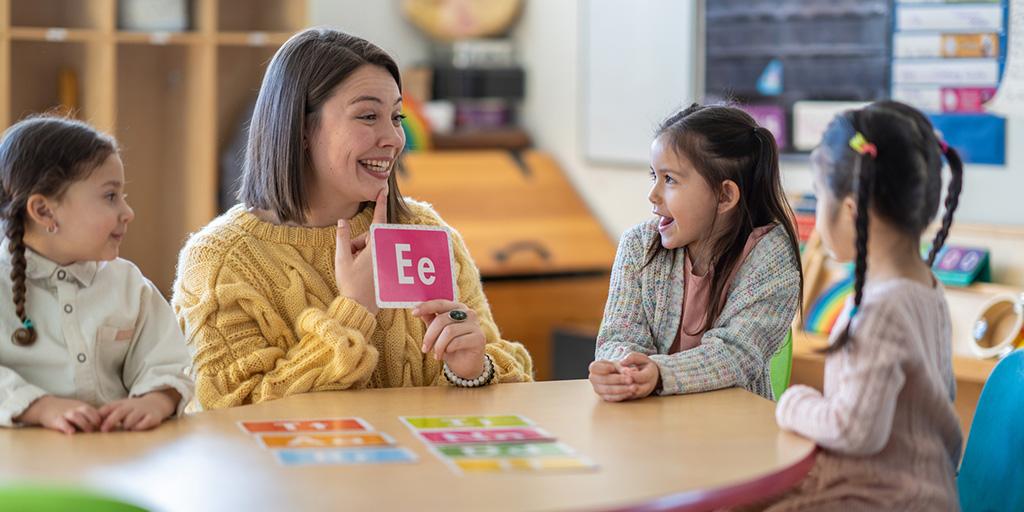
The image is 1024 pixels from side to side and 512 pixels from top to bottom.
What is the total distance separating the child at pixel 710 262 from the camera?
6.93 feet

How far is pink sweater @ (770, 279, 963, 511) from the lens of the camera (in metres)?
1.67

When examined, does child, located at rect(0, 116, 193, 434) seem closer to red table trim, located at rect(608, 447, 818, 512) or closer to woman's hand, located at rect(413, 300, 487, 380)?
woman's hand, located at rect(413, 300, 487, 380)

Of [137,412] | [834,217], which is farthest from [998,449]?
[137,412]

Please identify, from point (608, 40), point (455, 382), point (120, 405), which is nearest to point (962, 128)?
point (608, 40)

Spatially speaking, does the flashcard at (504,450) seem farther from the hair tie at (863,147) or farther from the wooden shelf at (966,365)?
the wooden shelf at (966,365)

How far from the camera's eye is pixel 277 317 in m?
2.14

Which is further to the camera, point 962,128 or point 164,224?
point 164,224

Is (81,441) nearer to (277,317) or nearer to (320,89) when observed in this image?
(277,317)

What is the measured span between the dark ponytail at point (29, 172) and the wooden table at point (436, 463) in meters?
→ 0.19

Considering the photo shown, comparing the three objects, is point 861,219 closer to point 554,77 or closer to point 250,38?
point 250,38

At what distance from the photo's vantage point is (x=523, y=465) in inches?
61.8

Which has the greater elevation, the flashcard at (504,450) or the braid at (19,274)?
the braid at (19,274)

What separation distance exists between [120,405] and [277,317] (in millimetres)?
455

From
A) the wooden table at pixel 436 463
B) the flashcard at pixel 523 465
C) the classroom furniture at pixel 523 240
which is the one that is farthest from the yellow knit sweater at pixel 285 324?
the classroom furniture at pixel 523 240
